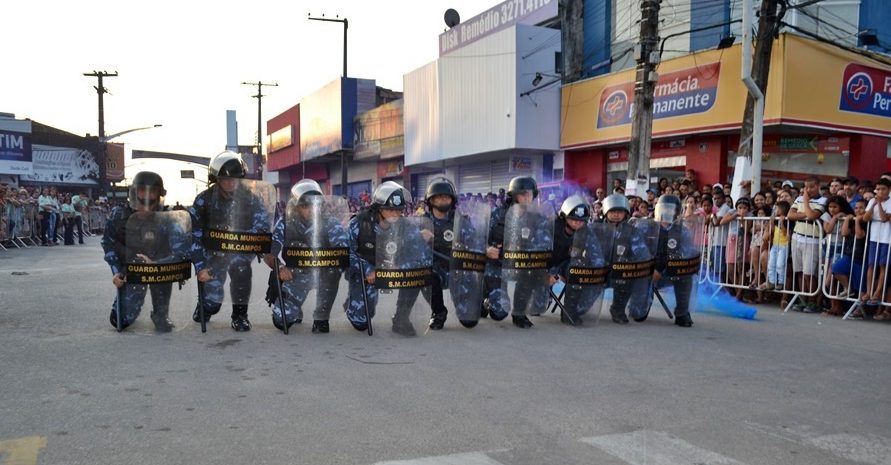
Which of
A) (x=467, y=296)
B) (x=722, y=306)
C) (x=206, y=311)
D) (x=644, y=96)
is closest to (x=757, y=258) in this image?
(x=722, y=306)

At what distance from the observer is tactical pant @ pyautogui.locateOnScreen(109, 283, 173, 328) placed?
21.6 feet

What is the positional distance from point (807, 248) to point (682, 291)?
249 centimetres

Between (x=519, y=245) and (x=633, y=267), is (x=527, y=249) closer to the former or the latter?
(x=519, y=245)

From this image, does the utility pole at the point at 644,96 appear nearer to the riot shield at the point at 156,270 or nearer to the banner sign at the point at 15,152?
the riot shield at the point at 156,270

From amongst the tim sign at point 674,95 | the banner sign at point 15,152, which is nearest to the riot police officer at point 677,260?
the tim sign at point 674,95

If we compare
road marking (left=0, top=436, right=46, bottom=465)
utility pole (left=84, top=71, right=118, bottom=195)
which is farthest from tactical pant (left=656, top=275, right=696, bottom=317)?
utility pole (left=84, top=71, right=118, bottom=195)

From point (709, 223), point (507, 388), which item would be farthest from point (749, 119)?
point (507, 388)

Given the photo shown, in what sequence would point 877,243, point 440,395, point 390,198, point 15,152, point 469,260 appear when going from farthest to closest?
point 15,152, point 877,243, point 469,260, point 390,198, point 440,395

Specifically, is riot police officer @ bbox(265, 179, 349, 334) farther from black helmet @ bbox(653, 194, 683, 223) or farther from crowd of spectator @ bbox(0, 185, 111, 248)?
crowd of spectator @ bbox(0, 185, 111, 248)

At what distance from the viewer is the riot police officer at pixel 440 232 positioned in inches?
288

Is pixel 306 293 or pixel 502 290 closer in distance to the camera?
pixel 306 293

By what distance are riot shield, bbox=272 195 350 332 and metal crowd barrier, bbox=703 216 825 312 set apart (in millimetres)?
5420

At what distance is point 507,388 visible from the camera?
4.80 meters

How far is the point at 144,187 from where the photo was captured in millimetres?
6469
